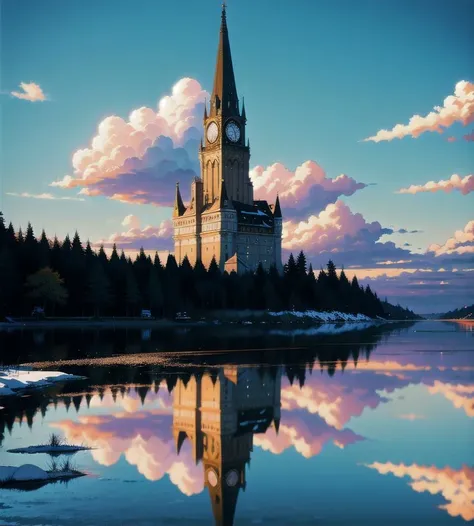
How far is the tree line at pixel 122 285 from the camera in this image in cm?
10331

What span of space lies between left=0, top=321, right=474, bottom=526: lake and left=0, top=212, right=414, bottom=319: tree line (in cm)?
6251

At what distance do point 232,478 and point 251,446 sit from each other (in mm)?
3825

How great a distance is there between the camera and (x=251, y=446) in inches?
872

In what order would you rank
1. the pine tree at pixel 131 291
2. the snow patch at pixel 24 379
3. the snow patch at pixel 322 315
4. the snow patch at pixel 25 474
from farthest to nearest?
1. the snow patch at pixel 322 315
2. the pine tree at pixel 131 291
3. the snow patch at pixel 24 379
4. the snow patch at pixel 25 474

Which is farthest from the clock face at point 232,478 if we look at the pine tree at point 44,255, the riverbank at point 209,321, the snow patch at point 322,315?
the snow patch at point 322,315

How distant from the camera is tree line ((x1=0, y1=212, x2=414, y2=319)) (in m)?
103

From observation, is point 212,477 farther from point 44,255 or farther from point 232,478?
point 44,255

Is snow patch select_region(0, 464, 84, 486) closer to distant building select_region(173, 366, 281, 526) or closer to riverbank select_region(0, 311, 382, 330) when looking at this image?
distant building select_region(173, 366, 281, 526)

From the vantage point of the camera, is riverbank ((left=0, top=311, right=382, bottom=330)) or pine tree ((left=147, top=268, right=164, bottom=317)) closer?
riverbank ((left=0, top=311, right=382, bottom=330))

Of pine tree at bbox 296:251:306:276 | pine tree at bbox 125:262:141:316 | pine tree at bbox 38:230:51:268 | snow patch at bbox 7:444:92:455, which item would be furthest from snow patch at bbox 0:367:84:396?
pine tree at bbox 296:251:306:276

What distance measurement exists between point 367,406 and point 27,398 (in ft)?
46.7

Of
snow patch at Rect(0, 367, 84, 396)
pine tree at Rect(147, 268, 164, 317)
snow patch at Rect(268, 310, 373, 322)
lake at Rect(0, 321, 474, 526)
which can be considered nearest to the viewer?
lake at Rect(0, 321, 474, 526)

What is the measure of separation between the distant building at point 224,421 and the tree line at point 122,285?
220 feet

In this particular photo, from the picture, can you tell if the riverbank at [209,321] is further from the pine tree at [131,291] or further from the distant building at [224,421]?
the distant building at [224,421]
